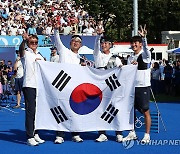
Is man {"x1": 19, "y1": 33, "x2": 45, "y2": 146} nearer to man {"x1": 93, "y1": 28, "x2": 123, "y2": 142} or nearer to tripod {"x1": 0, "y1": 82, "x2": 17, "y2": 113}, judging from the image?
man {"x1": 93, "y1": 28, "x2": 123, "y2": 142}

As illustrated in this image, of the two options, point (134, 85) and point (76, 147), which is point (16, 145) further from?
point (134, 85)

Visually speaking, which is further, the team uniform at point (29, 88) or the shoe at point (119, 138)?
the shoe at point (119, 138)

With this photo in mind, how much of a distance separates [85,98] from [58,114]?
603mm

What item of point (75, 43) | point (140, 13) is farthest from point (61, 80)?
point (140, 13)

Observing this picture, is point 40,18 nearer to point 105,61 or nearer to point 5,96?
point 5,96

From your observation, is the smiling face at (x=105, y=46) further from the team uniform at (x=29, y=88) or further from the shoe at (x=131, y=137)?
the shoe at (x=131, y=137)

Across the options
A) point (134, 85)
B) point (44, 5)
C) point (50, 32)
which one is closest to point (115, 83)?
point (134, 85)

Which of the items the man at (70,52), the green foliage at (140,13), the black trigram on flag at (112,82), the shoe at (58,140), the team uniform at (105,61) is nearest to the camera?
the shoe at (58,140)

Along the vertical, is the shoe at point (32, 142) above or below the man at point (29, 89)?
below

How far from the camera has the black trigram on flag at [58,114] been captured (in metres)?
9.34

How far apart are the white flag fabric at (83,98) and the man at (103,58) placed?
0.18 meters

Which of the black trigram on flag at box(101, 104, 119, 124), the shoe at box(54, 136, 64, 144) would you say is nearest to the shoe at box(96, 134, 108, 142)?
the black trigram on flag at box(101, 104, 119, 124)

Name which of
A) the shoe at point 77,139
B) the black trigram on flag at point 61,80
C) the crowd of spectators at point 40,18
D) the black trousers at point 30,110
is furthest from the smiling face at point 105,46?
the crowd of spectators at point 40,18

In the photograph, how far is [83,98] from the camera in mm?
9414
